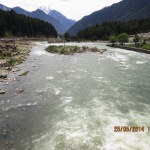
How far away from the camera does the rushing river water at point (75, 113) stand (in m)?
20.2

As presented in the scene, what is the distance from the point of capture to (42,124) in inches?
949

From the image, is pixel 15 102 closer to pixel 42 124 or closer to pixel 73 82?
pixel 42 124

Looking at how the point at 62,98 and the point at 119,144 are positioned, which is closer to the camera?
the point at 119,144

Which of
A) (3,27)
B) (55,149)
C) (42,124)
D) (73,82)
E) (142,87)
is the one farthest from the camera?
(3,27)

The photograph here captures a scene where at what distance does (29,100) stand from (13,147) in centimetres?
1240

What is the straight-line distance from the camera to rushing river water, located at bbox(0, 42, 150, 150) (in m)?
20.2

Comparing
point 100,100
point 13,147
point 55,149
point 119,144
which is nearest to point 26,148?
point 13,147

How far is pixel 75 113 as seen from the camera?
2667cm

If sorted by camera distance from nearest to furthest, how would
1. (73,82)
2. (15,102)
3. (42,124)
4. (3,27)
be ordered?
(42,124)
(15,102)
(73,82)
(3,27)

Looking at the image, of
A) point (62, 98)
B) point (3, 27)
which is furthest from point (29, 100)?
point (3, 27)
